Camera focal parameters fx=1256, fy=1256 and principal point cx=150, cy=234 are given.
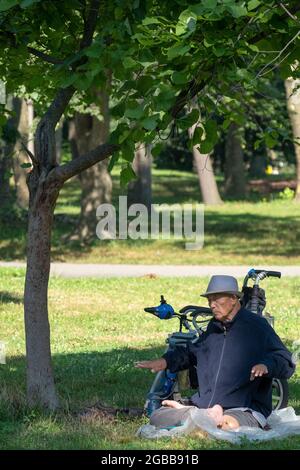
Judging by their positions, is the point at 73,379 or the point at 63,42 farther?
the point at 73,379

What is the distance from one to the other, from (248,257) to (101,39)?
16851mm

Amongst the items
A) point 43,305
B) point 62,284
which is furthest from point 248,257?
point 43,305

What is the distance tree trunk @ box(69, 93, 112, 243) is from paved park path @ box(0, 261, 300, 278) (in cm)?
300

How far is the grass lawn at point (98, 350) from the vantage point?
782 centimetres

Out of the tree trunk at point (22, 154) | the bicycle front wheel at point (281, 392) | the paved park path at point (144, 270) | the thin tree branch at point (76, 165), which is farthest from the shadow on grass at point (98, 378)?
the tree trunk at point (22, 154)

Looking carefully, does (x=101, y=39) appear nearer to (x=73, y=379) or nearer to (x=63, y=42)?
(x=63, y=42)

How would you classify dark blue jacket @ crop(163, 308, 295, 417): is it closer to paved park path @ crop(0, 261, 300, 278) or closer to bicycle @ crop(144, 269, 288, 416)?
bicycle @ crop(144, 269, 288, 416)

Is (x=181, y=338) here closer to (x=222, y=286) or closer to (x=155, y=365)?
(x=155, y=365)

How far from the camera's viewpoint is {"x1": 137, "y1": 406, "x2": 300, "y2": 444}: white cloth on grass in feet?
24.9

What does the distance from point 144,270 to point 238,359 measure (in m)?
14.0

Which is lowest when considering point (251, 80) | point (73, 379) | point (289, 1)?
point (73, 379)

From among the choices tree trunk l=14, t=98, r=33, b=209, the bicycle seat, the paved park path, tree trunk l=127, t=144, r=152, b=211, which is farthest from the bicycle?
tree trunk l=127, t=144, r=152, b=211

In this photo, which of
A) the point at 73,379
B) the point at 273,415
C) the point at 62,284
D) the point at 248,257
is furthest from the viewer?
the point at 248,257

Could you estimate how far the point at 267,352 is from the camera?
7941mm
